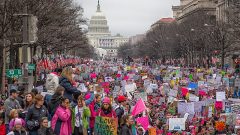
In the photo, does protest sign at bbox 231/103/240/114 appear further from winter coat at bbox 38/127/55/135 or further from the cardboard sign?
winter coat at bbox 38/127/55/135

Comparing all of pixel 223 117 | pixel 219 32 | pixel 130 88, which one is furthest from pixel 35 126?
pixel 219 32

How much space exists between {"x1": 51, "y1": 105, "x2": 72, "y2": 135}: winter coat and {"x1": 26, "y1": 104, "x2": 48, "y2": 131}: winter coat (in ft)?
0.61

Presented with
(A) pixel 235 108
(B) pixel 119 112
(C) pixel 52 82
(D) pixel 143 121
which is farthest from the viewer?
(A) pixel 235 108

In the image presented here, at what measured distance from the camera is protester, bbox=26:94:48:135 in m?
10.7

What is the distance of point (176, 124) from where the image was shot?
1555 cm

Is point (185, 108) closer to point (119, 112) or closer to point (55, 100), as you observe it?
point (119, 112)

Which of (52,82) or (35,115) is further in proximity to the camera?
(52,82)

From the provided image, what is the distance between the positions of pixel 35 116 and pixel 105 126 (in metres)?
1.37

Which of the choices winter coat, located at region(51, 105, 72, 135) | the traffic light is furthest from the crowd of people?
the traffic light

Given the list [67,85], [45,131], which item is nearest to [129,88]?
[67,85]

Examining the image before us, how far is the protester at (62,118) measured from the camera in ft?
35.5

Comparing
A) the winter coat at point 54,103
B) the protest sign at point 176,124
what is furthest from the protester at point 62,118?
the protest sign at point 176,124

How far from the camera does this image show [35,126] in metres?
10.7

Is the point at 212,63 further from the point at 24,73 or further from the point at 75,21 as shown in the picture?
the point at 24,73
